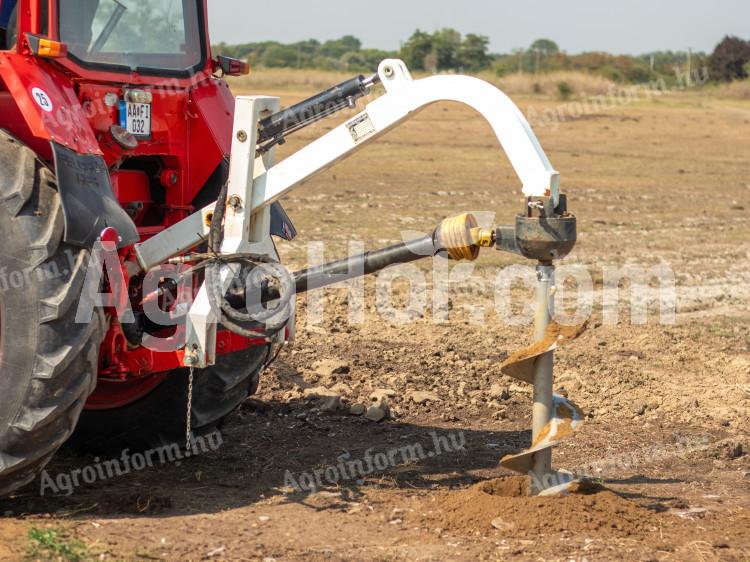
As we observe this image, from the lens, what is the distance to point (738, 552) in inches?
167

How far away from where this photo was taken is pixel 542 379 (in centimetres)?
454

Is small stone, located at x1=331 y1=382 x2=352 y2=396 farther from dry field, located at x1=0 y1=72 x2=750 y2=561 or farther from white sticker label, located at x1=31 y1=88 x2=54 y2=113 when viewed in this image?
white sticker label, located at x1=31 y1=88 x2=54 y2=113

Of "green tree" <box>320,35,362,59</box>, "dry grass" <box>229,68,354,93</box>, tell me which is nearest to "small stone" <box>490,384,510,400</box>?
"dry grass" <box>229,68,354,93</box>

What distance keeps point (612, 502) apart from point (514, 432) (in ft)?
4.61

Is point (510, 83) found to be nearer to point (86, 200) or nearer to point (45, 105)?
point (45, 105)

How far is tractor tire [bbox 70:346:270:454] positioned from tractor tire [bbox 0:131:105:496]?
1091mm

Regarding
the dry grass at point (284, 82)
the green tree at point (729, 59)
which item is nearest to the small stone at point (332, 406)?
the dry grass at point (284, 82)

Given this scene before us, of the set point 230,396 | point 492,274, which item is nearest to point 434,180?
point 492,274

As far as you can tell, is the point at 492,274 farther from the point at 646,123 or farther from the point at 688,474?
the point at 646,123

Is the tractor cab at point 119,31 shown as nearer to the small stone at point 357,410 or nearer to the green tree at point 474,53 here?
the small stone at point 357,410

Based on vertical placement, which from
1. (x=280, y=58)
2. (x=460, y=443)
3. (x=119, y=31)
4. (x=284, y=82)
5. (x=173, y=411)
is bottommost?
(x=460, y=443)

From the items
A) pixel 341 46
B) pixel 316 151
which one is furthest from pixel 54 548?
pixel 341 46

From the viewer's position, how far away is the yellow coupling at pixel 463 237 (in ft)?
14.4

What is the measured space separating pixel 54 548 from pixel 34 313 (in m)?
0.82
